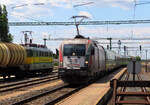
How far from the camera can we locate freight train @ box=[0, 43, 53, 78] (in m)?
23.8

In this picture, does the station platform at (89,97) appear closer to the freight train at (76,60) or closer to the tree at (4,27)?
Result: the freight train at (76,60)

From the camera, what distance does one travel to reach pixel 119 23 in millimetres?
44094

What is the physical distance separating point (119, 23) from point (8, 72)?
22704mm

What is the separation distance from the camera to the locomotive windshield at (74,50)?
19.4 metres

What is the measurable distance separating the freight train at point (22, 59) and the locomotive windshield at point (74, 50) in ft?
19.4

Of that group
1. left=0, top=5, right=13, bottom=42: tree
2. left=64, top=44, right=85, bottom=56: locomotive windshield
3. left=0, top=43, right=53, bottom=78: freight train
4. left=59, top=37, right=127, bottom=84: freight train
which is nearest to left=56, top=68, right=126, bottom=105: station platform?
left=59, top=37, right=127, bottom=84: freight train

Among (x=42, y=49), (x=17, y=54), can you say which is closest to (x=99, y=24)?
(x=42, y=49)

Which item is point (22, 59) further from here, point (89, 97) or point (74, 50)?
point (89, 97)

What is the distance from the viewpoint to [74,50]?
19531 mm

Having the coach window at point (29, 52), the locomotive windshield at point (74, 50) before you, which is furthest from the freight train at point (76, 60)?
the coach window at point (29, 52)

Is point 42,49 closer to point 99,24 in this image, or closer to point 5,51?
point 5,51

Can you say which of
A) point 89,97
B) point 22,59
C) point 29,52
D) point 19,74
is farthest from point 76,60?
point 29,52

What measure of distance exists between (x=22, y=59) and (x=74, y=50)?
8.76m

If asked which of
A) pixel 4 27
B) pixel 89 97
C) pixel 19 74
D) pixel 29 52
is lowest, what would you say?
pixel 89 97
